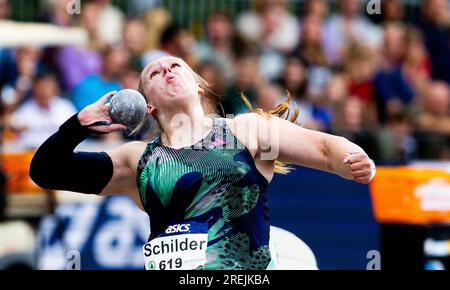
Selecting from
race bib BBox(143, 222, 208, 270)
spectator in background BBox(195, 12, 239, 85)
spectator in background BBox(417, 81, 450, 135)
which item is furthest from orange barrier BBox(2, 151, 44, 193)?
spectator in background BBox(417, 81, 450, 135)

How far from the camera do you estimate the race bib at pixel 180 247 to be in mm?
4625

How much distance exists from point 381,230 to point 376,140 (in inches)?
54.6

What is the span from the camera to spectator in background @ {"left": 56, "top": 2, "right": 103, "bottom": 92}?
10305 millimetres

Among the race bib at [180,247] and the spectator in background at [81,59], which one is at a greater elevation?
the spectator in background at [81,59]

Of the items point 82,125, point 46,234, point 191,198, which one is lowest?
point 46,234

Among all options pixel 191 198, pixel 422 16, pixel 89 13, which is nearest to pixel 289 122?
pixel 191 198

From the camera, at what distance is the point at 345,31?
469 inches

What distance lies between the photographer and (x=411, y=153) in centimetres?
1048

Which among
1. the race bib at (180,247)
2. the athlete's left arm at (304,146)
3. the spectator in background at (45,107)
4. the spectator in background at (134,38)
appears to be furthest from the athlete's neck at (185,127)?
the spectator in background at (134,38)

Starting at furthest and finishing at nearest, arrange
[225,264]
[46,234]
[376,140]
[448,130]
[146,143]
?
1. [448,130]
2. [376,140]
3. [46,234]
4. [146,143]
5. [225,264]

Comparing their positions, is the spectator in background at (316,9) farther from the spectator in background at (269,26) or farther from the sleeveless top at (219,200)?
the sleeveless top at (219,200)

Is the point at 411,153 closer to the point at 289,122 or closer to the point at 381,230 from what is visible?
the point at 381,230

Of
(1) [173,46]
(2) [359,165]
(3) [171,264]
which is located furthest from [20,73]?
(2) [359,165]

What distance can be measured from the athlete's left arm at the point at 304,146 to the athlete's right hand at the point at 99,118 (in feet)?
2.34
